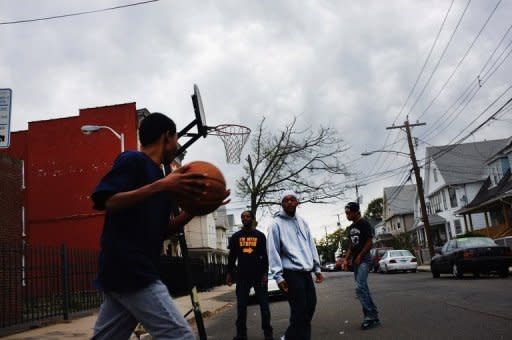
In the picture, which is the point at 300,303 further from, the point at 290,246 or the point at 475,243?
the point at 475,243

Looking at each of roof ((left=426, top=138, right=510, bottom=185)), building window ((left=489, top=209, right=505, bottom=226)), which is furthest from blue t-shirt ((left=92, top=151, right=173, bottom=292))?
roof ((left=426, top=138, right=510, bottom=185))

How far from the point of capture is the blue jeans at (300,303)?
18.8 ft

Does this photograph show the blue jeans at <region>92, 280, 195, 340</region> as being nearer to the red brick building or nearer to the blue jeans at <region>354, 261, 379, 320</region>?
the blue jeans at <region>354, 261, 379, 320</region>

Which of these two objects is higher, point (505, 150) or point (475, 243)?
point (505, 150)

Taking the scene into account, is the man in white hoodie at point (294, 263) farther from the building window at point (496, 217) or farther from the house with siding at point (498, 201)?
the building window at point (496, 217)

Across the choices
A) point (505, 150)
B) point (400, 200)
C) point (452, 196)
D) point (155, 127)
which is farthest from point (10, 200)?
point (400, 200)

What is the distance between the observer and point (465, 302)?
33.4 ft

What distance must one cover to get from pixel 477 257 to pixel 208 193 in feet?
54.8

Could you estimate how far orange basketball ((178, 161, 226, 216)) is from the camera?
303 cm

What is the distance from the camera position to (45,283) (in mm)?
12492

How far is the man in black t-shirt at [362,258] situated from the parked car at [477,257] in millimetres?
10551

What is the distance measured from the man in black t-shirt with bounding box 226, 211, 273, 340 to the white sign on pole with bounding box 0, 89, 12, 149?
363cm

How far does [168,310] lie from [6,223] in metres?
11.3

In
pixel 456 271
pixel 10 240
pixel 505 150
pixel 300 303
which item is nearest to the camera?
pixel 300 303
